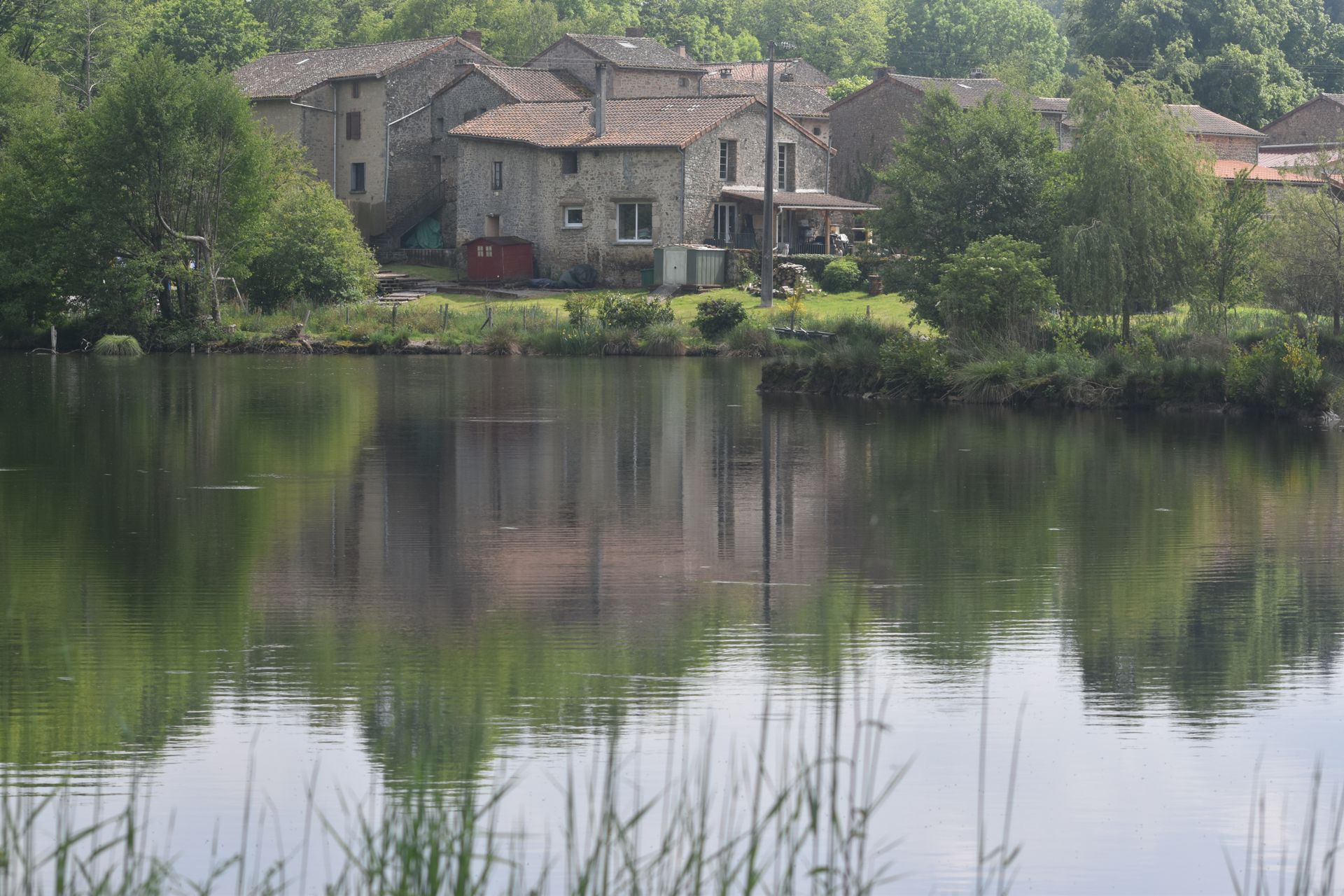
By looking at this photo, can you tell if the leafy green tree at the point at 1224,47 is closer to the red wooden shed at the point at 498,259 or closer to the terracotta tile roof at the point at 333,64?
the terracotta tile roof at the point at 333,64

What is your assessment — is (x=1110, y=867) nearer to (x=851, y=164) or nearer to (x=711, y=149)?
(x=711, y=149)

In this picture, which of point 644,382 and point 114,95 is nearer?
point 644,382

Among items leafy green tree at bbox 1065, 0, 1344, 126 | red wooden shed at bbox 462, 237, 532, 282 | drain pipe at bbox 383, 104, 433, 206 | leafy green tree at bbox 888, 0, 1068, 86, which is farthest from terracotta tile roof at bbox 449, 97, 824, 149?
leafy green tree at bbox 888, 0, 1068, 86

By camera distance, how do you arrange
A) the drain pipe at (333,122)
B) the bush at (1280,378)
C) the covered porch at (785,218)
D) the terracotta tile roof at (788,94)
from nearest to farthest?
1. the bush at (1280,378)
2. the covered porch at (785,218)
3. the drain pipe at (333,122)
4. the terracotta tile roof at (788,94)

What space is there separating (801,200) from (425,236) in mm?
17803

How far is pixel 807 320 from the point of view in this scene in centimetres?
5291

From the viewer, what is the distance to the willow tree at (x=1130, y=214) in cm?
4012

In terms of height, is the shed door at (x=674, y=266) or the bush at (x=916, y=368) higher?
the shed door at (x=674, y=266)

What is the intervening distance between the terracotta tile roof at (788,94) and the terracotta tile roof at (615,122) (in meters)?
8.90

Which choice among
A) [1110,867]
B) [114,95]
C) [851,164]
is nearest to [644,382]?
[114,95]

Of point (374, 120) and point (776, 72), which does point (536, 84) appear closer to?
point (374, 120)

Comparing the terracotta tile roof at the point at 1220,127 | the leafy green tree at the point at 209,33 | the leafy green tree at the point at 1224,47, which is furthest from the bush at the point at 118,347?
the leafy green tree at the point at 1224,47

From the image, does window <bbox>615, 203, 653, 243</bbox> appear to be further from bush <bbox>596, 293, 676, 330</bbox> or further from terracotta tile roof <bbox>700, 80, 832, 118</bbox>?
bush <bbox>596, 293, 676, 330</bbox>

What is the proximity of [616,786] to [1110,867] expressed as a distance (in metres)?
2.43
